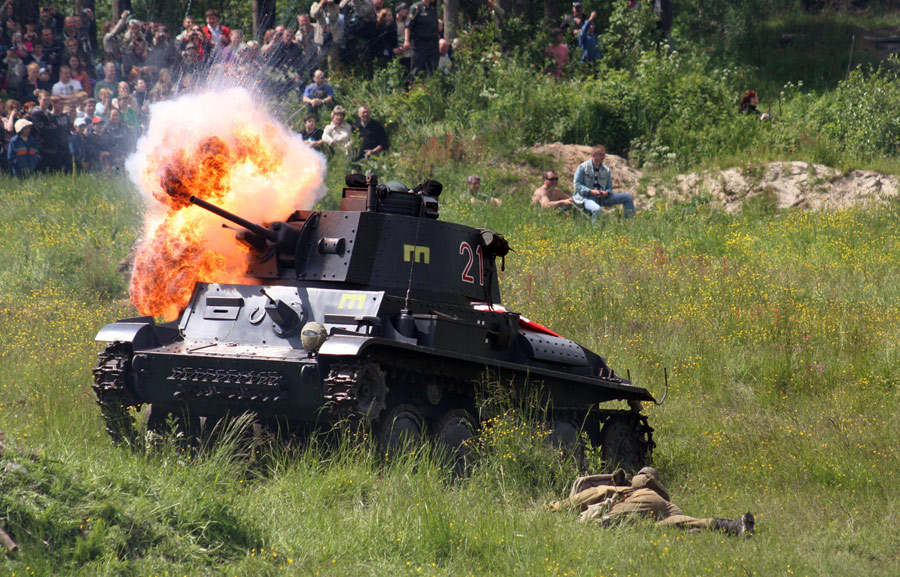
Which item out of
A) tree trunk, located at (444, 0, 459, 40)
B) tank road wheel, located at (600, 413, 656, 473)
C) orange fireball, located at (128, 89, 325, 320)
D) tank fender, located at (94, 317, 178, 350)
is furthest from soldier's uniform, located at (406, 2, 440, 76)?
tank fender, located at (94, 317, 178, 350)

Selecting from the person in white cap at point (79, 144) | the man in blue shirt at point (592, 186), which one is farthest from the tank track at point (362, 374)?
the person in white cap at point (79, 144)

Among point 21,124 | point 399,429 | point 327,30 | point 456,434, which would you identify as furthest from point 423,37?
point 399,429

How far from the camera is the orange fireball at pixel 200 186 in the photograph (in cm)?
1143

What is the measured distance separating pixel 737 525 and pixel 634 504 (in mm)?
852

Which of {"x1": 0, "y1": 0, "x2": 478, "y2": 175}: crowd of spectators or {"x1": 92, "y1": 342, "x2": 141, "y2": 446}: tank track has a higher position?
{"x1": 0, "y1": 0, "x2": 478, "y2": 175}: crowd of spectators

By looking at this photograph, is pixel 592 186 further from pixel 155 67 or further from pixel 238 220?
pixel 238 220

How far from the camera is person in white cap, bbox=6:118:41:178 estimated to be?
21859 millimetres

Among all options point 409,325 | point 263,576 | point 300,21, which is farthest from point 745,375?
point 300,21

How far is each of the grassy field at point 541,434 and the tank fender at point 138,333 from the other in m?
1.00

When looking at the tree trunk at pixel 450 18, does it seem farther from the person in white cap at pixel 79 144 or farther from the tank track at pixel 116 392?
the tank track at pixel 116 392

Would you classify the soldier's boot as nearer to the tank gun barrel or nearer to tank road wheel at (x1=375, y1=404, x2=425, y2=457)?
tank road wheel at (x1=375, y1=404, x2=425, y2=457)

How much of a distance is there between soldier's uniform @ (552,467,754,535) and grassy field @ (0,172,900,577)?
286 mm

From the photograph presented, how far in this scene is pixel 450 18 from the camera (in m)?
26.9

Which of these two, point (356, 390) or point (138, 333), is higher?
point (138, 333)
